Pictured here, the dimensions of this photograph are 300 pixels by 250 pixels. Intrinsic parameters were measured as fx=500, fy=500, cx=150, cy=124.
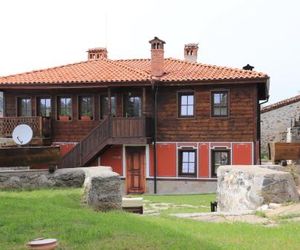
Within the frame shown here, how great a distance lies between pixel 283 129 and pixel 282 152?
17.8m

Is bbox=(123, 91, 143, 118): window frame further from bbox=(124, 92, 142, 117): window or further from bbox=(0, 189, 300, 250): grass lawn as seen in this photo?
bbox=(0, 189, 300, 250): grass lawn

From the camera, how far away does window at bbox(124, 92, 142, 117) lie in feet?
78.5

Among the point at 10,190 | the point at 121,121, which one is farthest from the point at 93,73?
the point at 10,190

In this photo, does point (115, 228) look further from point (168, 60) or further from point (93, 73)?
point (168, 60)

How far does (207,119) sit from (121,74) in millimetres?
4695

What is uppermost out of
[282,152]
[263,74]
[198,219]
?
[263,74]

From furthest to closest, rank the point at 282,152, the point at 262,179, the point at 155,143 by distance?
the point at 155,143 → the point at 282,152 → the point at 262,179

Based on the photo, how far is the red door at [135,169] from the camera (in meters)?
23.9

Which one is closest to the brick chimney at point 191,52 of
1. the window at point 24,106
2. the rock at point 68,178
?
the window at point 24,106

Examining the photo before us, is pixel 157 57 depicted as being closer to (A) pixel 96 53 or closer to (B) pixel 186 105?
(B) pixel 186 105

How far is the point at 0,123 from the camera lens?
930 inches

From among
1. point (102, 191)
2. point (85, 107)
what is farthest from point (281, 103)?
point (102, 191)

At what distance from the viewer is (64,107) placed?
82.2 feet

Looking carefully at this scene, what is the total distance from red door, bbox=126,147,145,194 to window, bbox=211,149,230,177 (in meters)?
3.35
